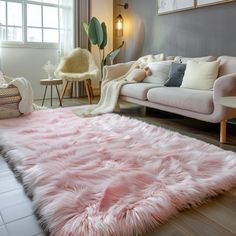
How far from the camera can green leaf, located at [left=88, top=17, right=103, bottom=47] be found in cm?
437

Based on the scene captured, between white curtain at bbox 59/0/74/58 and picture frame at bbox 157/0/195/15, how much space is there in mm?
1569

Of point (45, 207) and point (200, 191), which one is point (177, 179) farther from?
point (45, 207)

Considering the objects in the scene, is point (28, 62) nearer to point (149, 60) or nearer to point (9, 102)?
point (9, 102)

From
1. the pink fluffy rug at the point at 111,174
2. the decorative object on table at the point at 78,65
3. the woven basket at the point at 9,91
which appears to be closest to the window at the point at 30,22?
the decorative object on table at the point at 78,65

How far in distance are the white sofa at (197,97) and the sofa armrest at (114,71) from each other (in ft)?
1.40

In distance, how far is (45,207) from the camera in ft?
4.05

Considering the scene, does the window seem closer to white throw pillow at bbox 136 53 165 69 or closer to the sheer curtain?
the sheer curtain

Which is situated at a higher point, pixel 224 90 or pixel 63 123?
pixel 224 90

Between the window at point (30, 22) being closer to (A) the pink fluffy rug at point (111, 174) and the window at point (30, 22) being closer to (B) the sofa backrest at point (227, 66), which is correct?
(A) the pink fluffy rug at point (111, 174)

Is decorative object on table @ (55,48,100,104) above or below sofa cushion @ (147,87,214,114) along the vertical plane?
above

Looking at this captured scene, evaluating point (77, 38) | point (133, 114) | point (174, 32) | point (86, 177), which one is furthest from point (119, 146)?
point (77, 38)

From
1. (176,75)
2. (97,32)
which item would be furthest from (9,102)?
(97,32)

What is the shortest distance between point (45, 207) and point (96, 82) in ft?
13.3

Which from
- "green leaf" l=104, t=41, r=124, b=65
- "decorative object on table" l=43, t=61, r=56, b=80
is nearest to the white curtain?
"decorative object on table" l=43, t=61, r=56, b=80
